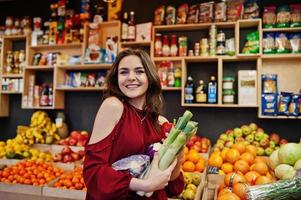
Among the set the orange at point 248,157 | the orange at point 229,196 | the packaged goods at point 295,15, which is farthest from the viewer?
the packaged goods at point 295,15

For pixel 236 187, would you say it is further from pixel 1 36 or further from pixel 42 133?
pixel 1 36

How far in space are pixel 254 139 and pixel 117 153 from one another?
206 centimetres

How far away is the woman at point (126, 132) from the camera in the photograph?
1015 mm

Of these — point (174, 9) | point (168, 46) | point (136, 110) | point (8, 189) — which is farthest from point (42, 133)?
point (136, 110)

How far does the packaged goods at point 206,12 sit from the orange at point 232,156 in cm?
157

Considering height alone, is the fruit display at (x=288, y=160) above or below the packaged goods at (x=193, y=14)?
below

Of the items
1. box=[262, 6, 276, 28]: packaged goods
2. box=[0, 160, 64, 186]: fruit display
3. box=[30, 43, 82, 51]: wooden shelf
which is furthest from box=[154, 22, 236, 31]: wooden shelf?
box=[0, 160, 64, 186]: fruit display

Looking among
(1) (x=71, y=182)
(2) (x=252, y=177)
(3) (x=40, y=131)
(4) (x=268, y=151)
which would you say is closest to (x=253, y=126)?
(4) (x=268, y=151)

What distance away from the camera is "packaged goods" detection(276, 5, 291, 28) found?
285 centimetres

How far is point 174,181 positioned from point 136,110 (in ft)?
1.35

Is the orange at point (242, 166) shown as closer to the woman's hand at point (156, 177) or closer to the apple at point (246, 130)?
the apple at point (246, 130)

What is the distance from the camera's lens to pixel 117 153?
1.12m

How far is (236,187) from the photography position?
1.65 meters

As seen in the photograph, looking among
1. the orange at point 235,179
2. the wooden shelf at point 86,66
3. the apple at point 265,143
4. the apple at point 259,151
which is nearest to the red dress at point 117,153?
the orange at point 235,179
